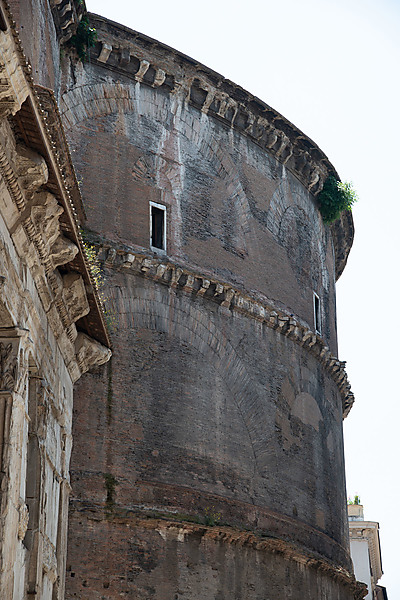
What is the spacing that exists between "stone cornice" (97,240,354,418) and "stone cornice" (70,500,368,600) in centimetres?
373

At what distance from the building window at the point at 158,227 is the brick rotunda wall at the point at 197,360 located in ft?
0.35

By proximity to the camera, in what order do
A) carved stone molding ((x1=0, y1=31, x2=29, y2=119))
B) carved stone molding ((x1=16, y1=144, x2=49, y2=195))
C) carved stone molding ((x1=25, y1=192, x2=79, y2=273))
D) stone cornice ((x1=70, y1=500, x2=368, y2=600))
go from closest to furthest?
carved stone molding ((x1=0, y1=31, x2=29, y2=119)), carved stone molding ((x1=16, y1=144, x2=49, y2=195)), carved stone molding ((x1=25, y1=192, x2=79, y2=273)), stone cornice ((x1=70, y1=500, x2=368, y2=600))

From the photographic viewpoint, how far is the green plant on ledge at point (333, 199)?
22422 mm

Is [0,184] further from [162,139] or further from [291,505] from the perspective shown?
[291,505]

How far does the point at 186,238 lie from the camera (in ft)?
58.7

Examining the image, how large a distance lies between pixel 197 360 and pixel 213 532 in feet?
9.02

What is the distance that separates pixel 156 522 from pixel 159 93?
24.0 feet

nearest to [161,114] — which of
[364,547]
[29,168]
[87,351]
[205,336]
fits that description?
[205,336]

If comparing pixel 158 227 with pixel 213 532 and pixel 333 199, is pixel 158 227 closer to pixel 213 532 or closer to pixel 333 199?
pixel 213 532

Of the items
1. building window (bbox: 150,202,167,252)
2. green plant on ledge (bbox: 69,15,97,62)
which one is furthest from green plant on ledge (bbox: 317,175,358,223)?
green plant on ledge (bbox: 69,15,97,62)

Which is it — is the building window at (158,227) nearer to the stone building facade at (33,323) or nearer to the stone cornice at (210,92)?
the stone cornice at (210,92)

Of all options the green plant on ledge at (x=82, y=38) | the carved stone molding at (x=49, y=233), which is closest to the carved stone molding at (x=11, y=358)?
the carved stone molding at (x=49, y=233)

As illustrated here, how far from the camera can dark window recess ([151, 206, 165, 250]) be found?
17.5 metres

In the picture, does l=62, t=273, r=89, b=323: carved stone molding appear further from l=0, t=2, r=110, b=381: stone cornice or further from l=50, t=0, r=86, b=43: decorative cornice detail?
l=50, t=0, r=86, b=43: decorative cornice detail
